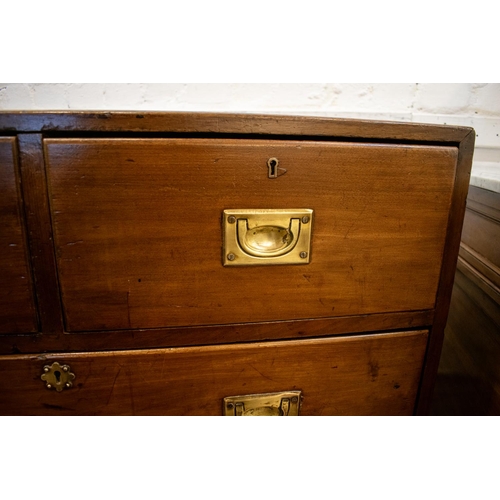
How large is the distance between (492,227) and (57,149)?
0.80m

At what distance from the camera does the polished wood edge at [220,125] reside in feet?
1.26

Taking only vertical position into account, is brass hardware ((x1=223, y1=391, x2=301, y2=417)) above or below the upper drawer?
below

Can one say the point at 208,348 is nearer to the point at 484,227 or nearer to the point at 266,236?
the point at 266,236

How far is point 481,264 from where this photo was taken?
68 cm

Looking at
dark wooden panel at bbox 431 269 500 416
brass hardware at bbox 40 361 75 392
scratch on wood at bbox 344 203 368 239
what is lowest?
dark wooden panel at bbox 431 269 500 416

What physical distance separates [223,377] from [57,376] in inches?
9.7

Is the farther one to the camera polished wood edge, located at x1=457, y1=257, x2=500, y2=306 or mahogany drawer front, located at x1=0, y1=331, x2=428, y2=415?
polished wood edge, located at x1=457, y1=257, x2=500, y2=306

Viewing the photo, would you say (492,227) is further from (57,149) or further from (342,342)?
(57,149)

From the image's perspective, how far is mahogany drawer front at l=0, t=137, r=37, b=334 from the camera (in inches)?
15.4

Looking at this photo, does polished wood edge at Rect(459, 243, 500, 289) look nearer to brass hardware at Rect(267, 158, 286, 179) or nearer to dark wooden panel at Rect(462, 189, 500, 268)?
dark wooden panel at Rect(462, 189, 500, 268)

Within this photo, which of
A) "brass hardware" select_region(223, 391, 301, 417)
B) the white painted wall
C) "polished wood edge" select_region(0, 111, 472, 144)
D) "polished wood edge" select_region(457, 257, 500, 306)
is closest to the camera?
"polished wood edge" select_region(0, 111, 472, 144)

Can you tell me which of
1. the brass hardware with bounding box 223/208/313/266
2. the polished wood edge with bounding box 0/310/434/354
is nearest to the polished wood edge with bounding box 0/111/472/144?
the brass hardware with bounding box 223/208/313/266

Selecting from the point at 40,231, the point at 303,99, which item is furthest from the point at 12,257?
the point at 303,99

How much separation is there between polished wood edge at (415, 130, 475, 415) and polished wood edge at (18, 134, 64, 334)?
0.58 metres
